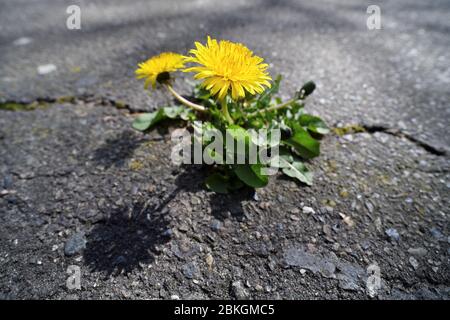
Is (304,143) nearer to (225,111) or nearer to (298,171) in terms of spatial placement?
(298,171)

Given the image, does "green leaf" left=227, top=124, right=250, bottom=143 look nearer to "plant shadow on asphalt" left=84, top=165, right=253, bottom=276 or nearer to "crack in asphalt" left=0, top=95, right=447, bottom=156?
"plant shadow on asphalt" left=84, top=165, right=253, bottom=276

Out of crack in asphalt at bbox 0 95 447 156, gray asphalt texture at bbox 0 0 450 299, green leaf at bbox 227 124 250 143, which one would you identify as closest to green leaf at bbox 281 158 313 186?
gray asphalt texture at bbox 0 0 450 299

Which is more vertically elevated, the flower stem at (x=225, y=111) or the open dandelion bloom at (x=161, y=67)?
the open dandelion bloom at (x=161, y=67)

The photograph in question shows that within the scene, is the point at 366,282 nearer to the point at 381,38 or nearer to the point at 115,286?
the point at 115,286

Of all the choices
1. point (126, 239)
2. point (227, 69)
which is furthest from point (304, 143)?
point (126, 239)

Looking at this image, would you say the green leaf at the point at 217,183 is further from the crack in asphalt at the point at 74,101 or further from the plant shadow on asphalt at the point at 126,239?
the crack in asphalt at the point at 74,101

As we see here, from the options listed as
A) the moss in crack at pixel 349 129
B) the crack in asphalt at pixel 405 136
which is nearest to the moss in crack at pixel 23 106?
the moss in crack at pixel 349 129
